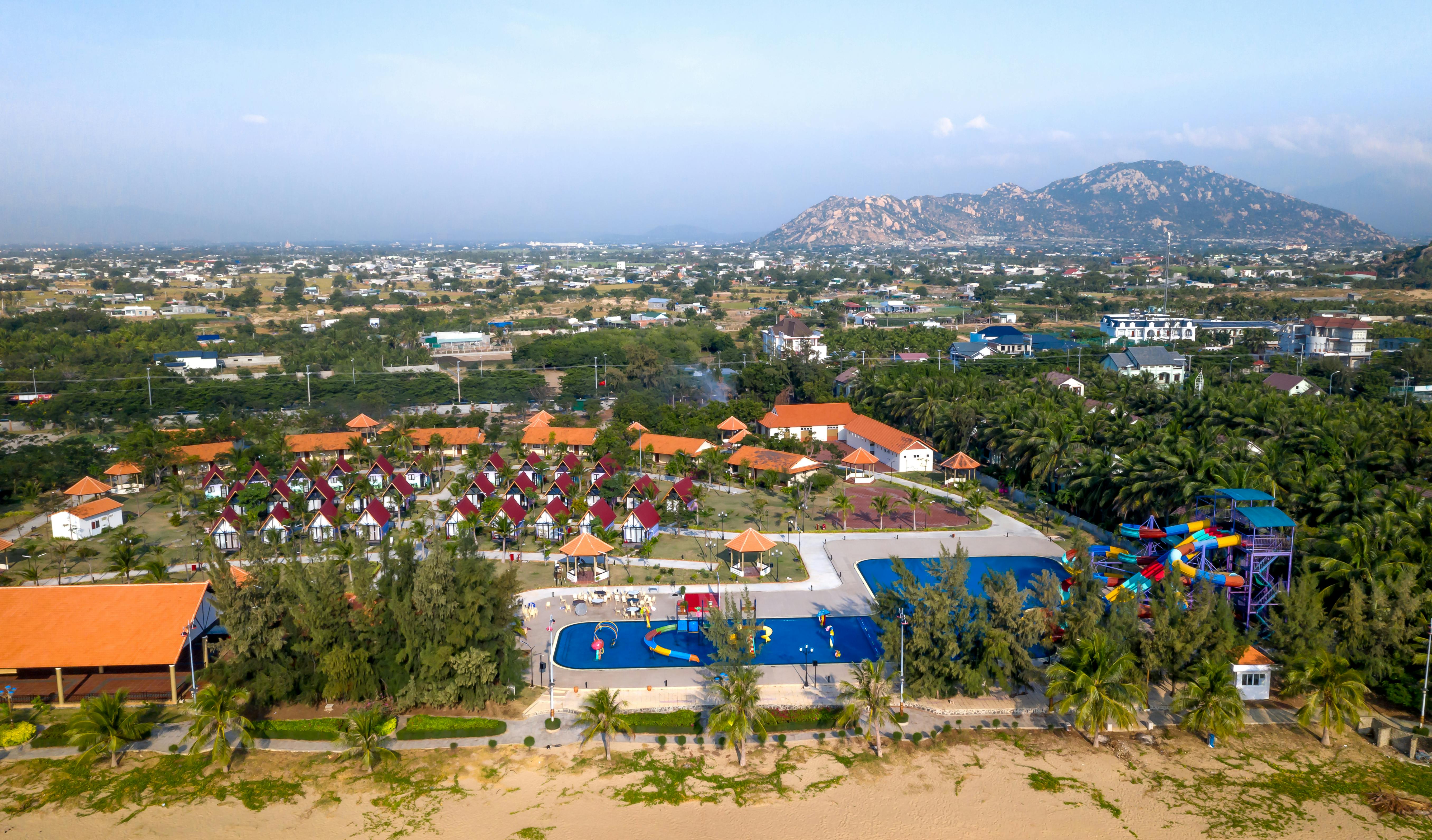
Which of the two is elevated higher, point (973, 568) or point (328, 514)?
point (328, 514)

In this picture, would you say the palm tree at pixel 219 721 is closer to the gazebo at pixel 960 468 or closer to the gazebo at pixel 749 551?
the gazebo at pixel 749 551

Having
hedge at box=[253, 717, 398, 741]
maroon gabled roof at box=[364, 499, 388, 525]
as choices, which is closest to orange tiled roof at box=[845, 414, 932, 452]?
maroon gabled roof at box=[364, 499, 388, 525]

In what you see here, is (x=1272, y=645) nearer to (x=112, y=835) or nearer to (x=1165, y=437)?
(x=1165, y=437)

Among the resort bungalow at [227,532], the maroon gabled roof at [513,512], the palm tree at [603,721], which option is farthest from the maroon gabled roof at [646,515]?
the resort bungalow at [227,532]

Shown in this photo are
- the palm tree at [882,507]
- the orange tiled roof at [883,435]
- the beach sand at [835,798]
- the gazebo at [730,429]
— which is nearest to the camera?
the beach sand at [835,798]

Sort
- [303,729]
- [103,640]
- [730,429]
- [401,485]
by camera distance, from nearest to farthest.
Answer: [303,729] → [103,640] → [401,485] → [730,429]

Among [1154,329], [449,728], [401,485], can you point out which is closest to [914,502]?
[449,728]

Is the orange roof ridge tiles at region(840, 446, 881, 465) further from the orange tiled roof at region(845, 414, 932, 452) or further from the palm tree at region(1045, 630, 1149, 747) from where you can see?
the palm tree at region(1045, 630, 1149, 747)

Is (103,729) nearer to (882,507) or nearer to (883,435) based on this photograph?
(882,507)
